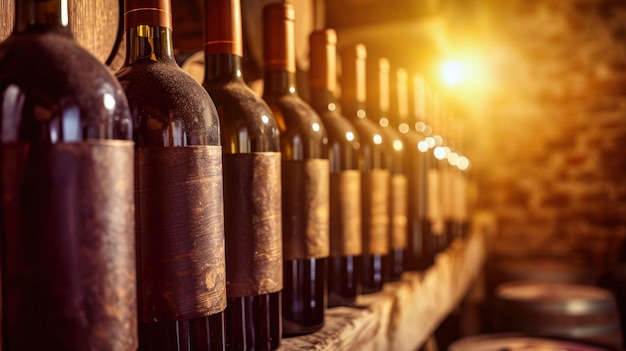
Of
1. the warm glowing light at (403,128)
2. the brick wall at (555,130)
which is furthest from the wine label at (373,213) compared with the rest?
the brick wall at (555,130)

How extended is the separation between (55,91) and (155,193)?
0.14 metres

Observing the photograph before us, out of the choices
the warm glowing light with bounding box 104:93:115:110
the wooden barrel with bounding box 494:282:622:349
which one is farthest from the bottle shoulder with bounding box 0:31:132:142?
the wooden barrel with bounding box 494:282:622:349

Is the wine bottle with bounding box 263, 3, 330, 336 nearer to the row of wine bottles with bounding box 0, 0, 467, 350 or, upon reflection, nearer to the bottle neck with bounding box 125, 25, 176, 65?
the row of wine bottles with bounding box 0, 0, 467, 350

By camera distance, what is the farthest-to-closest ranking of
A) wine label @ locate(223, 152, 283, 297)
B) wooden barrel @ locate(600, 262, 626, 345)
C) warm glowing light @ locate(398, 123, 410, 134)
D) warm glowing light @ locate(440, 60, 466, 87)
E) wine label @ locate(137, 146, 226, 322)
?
warm glowing light @ locate(440, 60, 466, 87)
wooden barrel @ locate(600, 262, 626, 345)
warm glowing light @ locate(398, 123, 410, 134)
wine label @ locate(223, 152, 283, 297)
wine label @ locate(137, 146, 226, 322)

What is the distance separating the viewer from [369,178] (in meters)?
1.06

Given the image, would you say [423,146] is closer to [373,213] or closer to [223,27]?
[373,213]

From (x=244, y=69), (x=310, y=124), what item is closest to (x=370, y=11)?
(x=244, y=69)

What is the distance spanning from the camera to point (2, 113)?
385 millimetres

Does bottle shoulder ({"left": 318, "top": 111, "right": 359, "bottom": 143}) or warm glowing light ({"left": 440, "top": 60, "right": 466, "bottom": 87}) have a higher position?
warm glowing light ({"left": 440, "top": 60, "right": 466, "bottom": 87})

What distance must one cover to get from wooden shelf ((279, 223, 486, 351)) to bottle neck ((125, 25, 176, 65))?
358mm

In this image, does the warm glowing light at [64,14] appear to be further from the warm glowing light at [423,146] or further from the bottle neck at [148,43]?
the warm glowing light at [423,146]

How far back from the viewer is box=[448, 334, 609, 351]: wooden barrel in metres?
1.37

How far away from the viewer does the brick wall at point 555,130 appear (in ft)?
12.4

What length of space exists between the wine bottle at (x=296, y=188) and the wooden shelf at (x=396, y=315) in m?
0.04
